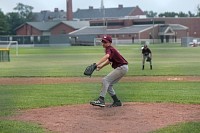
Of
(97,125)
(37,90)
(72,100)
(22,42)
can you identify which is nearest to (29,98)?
(72,100)

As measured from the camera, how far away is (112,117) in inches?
349

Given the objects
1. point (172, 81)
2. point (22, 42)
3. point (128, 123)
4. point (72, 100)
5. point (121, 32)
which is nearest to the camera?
point (128, 123)

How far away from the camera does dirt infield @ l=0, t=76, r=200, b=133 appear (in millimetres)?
7871

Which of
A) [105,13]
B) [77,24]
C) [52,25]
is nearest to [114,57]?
[52,25]

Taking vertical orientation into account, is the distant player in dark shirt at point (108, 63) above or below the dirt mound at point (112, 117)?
above

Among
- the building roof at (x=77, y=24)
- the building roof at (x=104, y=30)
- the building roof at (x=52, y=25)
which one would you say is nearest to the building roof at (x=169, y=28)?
the building roof at (x=104, y=30)

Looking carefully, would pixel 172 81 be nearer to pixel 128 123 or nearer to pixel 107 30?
pixel 128 123

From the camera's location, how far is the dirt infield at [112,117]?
7.87 meters

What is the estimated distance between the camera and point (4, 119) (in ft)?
28.6

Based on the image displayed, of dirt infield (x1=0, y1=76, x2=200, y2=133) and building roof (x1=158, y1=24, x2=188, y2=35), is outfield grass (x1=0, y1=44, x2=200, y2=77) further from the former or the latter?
A: building roof (x1=158, y1=24, x2=188, y2=35)

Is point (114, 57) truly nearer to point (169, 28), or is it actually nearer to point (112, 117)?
point (112, 117)

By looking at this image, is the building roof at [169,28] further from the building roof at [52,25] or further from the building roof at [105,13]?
the building roof at [105,13]

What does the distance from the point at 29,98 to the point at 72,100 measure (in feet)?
4.07

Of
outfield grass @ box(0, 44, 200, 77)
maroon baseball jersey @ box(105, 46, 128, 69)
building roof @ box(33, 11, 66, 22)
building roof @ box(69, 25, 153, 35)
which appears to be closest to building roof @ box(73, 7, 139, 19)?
building roof @ box(33, 11, 66, 22)
